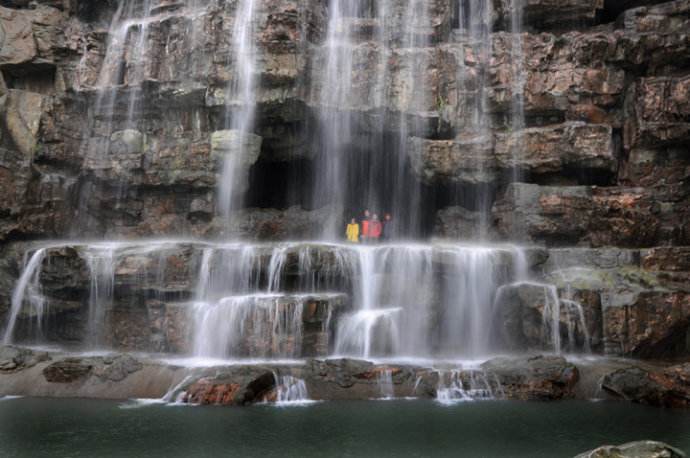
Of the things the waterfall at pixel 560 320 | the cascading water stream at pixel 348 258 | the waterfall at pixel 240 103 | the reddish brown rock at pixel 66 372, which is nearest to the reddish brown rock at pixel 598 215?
the cascading water stream at pixel 348 258

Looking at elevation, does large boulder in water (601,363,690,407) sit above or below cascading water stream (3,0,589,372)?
below

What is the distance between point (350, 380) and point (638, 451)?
29.7ft

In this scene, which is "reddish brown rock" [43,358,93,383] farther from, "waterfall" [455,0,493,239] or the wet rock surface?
"waterfall" [455,0,493,239]

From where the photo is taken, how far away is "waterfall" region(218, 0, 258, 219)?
27938 millimetres

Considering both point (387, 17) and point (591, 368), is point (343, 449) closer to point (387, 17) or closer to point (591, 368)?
point (591, 368)

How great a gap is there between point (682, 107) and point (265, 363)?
740 inches

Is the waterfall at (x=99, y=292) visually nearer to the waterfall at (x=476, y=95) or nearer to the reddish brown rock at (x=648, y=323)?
the waterfall at (x=476, y=95)

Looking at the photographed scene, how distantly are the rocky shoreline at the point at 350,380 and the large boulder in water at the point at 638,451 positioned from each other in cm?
707

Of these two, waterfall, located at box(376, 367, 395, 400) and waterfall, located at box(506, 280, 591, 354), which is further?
waterfall, located at box(506, 280, 591, 354)

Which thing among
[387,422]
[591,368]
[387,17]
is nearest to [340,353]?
[387,422]

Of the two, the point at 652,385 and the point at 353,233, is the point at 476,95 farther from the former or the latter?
the point at 652,385

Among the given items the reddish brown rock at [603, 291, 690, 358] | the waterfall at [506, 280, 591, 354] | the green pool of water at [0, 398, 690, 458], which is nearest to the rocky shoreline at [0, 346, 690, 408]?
the green pool of water at [0, 398, 690, 458]

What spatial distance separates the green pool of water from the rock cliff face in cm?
749

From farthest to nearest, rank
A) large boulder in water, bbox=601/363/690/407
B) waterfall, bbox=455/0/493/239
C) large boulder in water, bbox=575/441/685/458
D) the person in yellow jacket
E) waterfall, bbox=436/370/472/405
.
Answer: the person in yellow jacket → waterfall, bbox=455/0/493/239 → waterfall, bbox=436/370/472/405 → large boulder in water, bbox=601/363/690/407 → large boulder in water, bbox=575/441/685/458
